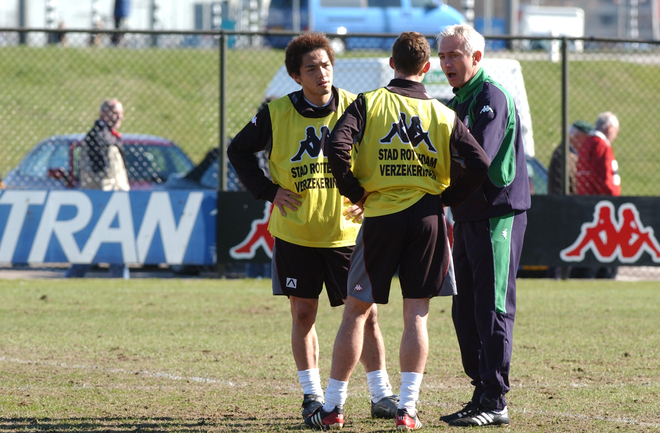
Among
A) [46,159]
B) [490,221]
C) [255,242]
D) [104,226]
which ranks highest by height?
[490,221]

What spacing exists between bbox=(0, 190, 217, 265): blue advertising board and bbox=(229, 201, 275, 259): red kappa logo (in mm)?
347

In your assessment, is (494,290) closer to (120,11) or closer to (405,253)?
(405,253)

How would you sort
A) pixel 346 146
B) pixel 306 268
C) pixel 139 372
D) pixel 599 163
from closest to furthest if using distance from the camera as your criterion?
pixel 346 146
pixel 306 268
pixel 139 372
pixel 599 163

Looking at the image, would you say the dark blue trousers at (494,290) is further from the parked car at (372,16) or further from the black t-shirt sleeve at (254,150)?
the parked car at (372,16)

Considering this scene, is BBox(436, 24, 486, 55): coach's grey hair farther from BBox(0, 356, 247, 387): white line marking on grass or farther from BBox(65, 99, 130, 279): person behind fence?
BBox(65, 99, 130, 279): person behind fence

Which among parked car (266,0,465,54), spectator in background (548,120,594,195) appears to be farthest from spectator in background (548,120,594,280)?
parked car (266,0,465,54)

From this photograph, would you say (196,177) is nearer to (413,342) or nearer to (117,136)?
(117,136)

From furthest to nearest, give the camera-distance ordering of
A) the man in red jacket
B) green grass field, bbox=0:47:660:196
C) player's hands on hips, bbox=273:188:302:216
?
green grass field, bbox=0:47:660:196, the man in red jacket, player's hands on hips, bbox=273:188:302:216

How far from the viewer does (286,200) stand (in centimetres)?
483

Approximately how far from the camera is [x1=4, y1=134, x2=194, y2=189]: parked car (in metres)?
Result: 11.4

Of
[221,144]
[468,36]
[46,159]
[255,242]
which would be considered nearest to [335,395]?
[468,36]

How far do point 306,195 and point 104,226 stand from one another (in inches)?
254

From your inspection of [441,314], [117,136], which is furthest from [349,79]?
[441,314]

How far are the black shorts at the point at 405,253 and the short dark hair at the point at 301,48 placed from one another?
0.93m
